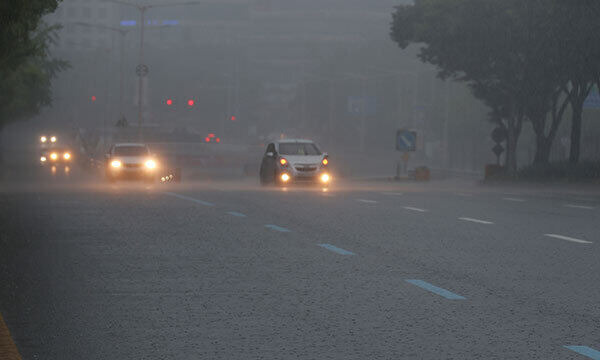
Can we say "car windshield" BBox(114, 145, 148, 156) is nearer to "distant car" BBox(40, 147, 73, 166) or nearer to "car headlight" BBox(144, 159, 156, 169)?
"car headlight" BBox(144, 159, 156, 169)

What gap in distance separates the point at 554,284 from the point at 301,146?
1173 inches

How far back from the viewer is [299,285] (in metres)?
12.3

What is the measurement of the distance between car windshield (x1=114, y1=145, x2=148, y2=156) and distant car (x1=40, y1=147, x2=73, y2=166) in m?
37.9

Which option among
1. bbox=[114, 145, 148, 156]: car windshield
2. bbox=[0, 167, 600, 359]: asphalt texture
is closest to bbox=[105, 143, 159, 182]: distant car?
bbox=[114, 145, 148, 156]: car windshield

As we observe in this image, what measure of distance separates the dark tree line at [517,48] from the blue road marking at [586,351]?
1295 inches

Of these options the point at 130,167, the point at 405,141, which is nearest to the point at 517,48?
the point at 405,141

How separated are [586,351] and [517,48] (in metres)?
40.6

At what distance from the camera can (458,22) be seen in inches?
2020

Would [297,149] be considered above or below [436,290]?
above

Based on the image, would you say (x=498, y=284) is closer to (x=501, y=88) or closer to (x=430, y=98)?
(x=501, y=88)

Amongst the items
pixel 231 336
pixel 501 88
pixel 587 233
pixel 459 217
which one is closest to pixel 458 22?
pixel 501 88

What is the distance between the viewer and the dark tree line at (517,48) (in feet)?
138

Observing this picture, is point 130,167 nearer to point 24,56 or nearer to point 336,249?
point 24,56

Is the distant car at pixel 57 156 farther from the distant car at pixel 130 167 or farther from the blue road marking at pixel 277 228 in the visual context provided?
the blue road marking at pixel 277 228
